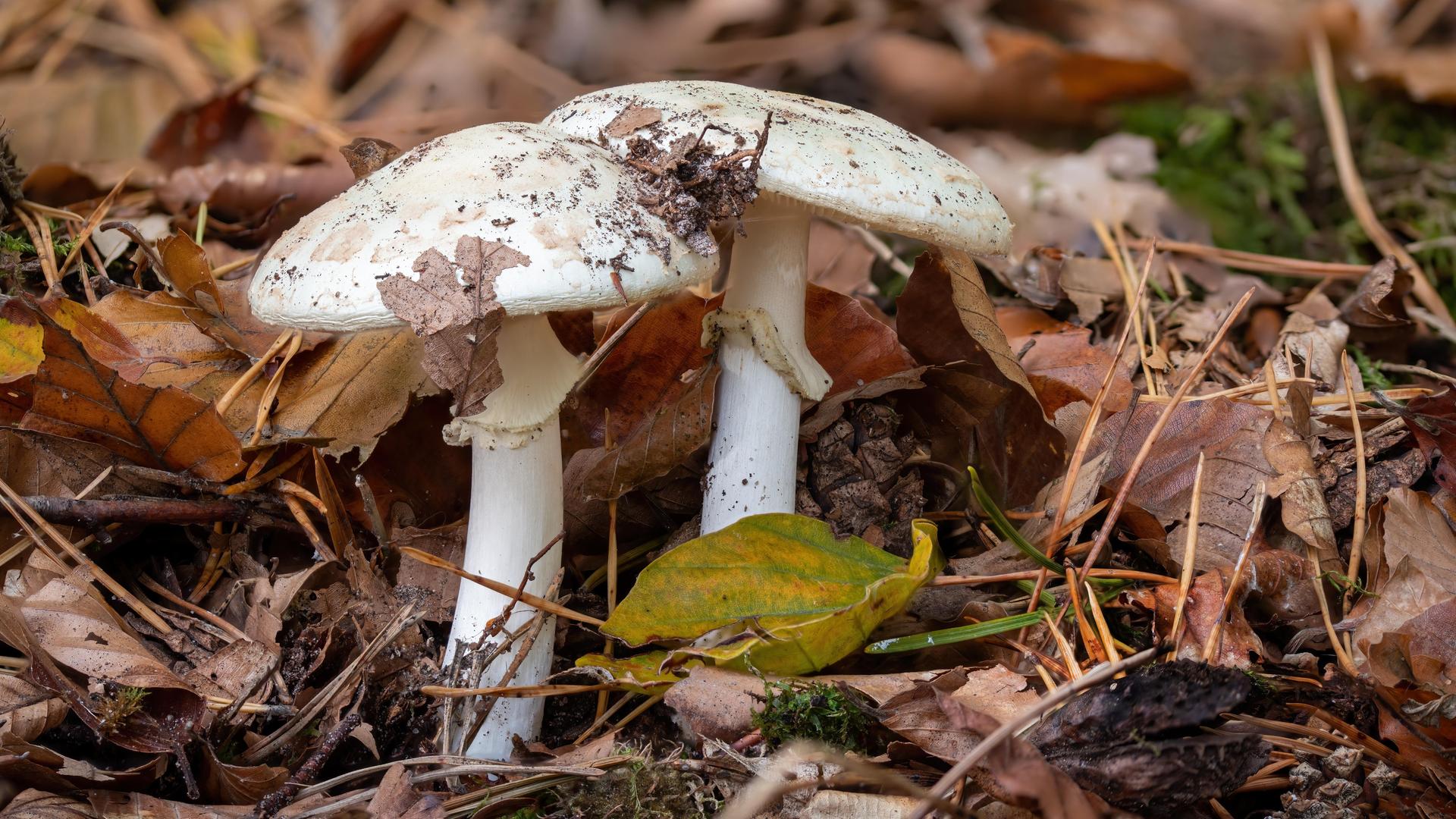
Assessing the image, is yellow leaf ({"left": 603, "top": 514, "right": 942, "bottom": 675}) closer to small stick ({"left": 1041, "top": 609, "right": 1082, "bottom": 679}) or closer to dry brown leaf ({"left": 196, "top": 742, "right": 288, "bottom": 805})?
small stick ({"left": 1041, "top": 609, "right": 1082, "bottom": 679})

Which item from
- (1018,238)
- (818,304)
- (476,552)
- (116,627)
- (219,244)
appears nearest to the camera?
(116,627)

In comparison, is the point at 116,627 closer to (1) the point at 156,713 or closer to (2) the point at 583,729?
(1) the point at 156,713

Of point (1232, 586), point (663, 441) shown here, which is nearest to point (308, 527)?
point (663, 441)

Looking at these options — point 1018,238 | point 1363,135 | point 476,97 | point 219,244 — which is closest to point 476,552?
point 219,244

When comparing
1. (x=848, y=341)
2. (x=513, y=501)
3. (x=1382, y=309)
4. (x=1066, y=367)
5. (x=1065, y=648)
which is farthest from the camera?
(x=1382, y=309)

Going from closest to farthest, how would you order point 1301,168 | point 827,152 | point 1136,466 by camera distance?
point 827,152 < point 1136,466 < point 1301,168

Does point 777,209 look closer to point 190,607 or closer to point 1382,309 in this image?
point 190,607
